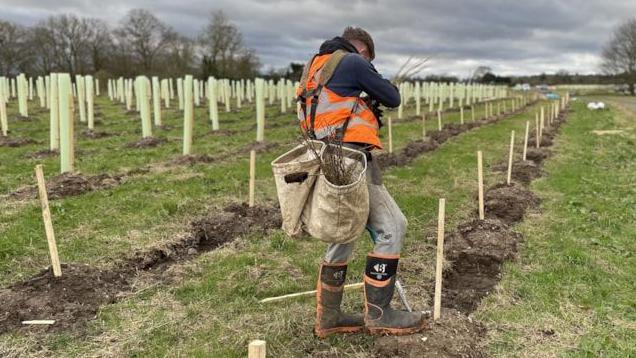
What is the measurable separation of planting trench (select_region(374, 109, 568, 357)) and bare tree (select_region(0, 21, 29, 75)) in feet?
184

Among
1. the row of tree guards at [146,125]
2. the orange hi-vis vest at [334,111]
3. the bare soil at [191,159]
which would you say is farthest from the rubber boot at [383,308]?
the bare soil at [191,159]

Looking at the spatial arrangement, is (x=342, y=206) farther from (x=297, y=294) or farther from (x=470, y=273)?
(x=470, y=273)

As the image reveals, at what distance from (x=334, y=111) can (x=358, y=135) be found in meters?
0.23

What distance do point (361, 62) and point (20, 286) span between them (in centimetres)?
380

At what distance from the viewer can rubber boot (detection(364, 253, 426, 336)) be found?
377 centimetres

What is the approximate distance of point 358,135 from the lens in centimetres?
360

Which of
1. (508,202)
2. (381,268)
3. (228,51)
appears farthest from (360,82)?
(228,51)

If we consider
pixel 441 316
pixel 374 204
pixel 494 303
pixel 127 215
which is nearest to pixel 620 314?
pixel 494 303

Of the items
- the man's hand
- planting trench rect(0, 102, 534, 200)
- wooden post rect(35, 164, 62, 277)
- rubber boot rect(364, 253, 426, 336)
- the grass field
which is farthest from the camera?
planting trench rect(0, 102, 534, 200)

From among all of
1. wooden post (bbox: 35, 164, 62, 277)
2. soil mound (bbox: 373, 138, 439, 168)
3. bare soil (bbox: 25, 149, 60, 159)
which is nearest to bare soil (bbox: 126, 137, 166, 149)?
bare soil (bbox: 25, 149, 60, 159)

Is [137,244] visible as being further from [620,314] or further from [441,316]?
[620,314]

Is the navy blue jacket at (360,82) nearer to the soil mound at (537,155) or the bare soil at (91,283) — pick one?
the bare soil at (91,283)

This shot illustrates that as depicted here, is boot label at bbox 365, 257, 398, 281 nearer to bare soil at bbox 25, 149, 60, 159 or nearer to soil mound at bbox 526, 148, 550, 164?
soil mound at bbox 526, 148, 550, 164

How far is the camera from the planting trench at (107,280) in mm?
4363
